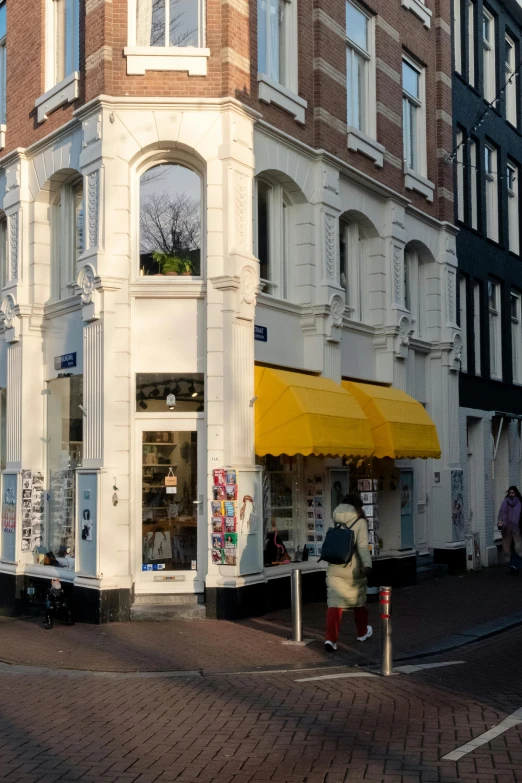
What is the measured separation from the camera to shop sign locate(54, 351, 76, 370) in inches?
625

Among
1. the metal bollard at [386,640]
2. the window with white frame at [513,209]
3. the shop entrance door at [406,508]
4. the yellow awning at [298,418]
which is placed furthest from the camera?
the window with white frame at [513,209]

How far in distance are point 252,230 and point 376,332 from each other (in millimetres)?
4543

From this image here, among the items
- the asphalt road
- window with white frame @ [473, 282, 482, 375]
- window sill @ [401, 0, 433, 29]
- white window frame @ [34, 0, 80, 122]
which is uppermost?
window sill @ [401, 0, 433, 29]

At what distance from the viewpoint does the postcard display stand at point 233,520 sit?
1413 cm

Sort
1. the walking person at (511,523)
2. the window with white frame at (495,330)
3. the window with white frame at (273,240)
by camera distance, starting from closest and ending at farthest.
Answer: the window with white frame at (273,240) < the walking person at (511,523) < the window with white frame at (495,330)

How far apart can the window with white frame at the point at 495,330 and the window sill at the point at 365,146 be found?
7.45 metres

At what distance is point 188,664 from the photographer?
10930 mm

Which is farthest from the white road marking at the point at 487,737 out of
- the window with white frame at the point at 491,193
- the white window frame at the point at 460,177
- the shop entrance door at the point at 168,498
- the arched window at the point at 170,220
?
the window with white frame at the point at 491,193

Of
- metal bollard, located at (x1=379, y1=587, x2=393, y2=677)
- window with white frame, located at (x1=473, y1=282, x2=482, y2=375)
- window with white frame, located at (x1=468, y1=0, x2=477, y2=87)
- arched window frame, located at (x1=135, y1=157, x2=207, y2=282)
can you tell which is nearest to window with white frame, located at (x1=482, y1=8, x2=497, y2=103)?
window with white frame, located at (x1=468, y1=0, x2=477, y2=87)

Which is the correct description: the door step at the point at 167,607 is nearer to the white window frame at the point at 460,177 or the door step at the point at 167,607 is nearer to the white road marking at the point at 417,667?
the white road marking at the point at 417,667

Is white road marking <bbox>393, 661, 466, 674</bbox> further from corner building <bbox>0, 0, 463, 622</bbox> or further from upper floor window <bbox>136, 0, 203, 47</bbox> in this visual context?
upper floor window <bbox>136, 0, 203, 47</bbox>

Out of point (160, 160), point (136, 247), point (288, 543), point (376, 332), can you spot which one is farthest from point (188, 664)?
point (376, 332)

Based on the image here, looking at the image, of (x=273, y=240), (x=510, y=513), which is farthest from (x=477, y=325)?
(x=273, y=240)

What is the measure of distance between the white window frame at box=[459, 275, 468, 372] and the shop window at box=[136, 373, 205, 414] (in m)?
9.88
